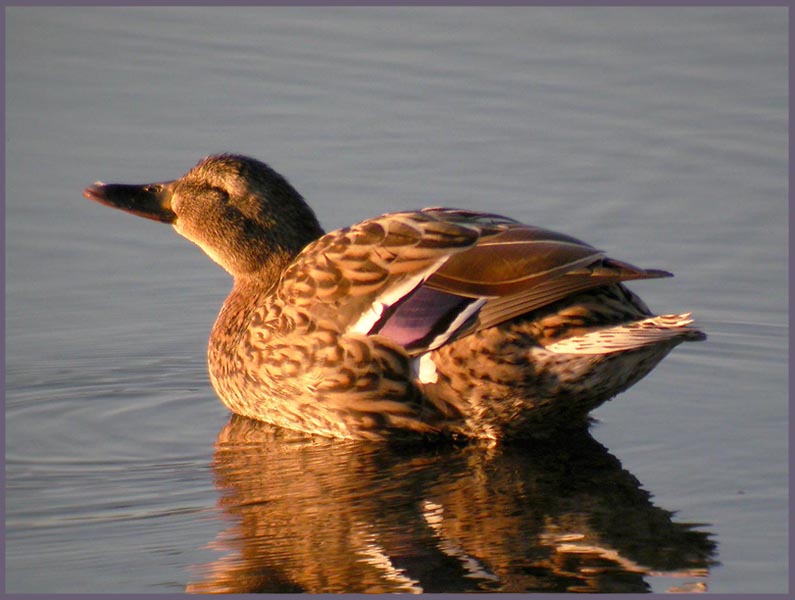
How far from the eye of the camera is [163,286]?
1002cm

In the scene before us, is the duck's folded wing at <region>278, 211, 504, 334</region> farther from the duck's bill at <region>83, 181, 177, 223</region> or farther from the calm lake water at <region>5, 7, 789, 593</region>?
the duck's bill at <region>83, 181, 177, 223</region>

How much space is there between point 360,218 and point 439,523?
4.00m

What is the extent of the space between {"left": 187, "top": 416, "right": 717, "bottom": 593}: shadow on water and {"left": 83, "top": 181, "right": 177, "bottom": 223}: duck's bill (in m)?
1.83

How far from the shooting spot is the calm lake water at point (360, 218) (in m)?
6.59

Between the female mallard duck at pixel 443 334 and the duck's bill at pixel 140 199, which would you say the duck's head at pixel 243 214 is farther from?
the female mallard duck at pixel 443 334

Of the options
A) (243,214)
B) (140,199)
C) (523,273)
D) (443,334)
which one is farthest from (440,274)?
(140,199)

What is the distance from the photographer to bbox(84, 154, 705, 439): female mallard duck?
755 cm

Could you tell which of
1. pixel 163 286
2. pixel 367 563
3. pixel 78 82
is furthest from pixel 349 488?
pixel 78 82

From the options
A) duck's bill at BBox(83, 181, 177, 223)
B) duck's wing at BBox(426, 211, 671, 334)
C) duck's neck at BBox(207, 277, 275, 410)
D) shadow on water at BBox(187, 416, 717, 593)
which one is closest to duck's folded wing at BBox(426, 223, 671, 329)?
duck's wing at BBox(426, 211, 671, 334)

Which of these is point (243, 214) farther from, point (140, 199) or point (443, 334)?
point (443, 334)

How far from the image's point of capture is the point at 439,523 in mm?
6824

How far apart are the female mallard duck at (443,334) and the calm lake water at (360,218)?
0.20 metres

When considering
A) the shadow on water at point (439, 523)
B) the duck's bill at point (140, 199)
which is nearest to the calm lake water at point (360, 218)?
the shadow on water at point (439, 523)

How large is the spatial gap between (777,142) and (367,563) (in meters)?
6.30
